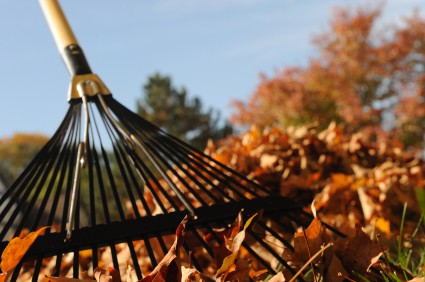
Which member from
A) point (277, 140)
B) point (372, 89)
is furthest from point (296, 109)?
point (277, 140)

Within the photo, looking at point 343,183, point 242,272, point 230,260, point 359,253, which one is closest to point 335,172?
point 343,183

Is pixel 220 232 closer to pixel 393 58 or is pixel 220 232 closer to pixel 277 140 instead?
pixel 277 140

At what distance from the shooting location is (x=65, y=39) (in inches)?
81.4

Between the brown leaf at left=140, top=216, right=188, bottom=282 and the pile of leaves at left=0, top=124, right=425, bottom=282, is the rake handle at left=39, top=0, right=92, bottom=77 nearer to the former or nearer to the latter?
the pile of leaves at left=0, top=124, right=425, bottom=282

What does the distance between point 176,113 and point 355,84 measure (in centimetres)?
529

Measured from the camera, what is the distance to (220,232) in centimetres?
139

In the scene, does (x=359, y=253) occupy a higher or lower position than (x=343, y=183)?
higher

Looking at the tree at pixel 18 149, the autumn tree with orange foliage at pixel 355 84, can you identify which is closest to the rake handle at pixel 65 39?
the autumn tree with orange foliage at pixel 355 84

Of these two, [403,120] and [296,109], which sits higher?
[296,109]

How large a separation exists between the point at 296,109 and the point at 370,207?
11139 millimetres

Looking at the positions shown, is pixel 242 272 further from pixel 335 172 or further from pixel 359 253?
pixel 335 172

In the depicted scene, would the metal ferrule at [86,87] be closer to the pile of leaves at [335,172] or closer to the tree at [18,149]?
the pile of leaves at [335,172]

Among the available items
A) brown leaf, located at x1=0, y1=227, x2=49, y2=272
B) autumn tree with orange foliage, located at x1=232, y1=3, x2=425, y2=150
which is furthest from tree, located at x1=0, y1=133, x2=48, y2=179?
brown leaf, located at x1=0, y1=227, x2=49, y2=272

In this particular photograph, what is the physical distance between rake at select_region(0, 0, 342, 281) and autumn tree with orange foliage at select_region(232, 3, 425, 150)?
11.5 metres
